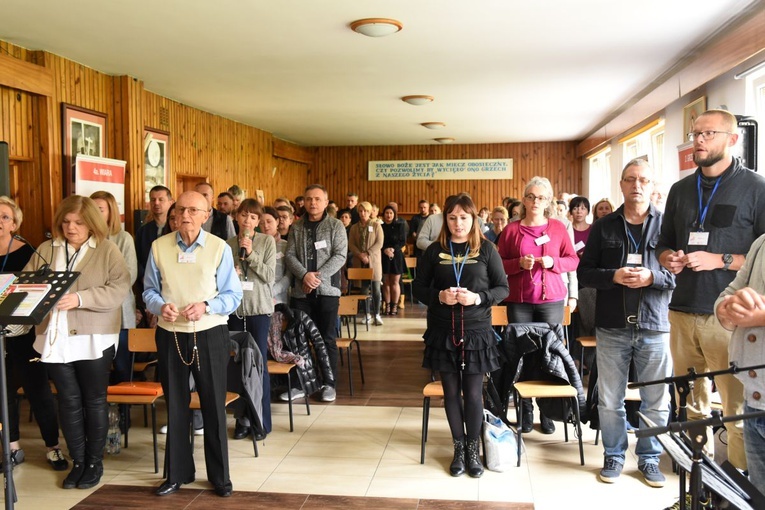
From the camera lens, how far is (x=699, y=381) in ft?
11.4

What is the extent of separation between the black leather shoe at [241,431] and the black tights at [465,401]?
1515 millimetres

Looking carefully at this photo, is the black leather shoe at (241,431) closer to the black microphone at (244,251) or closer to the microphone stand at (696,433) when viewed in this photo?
the black microphone at (244,251)

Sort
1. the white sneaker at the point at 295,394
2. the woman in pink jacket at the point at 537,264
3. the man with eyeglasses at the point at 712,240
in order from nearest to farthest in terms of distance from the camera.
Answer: the man with eyeglasses at the point at 712,240, the woman in pink jacket at the point at 537,264, the white sneaker at the point at 295,394

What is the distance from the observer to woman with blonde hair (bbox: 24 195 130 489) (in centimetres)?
345

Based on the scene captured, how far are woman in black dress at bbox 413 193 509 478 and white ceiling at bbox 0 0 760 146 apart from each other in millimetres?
2244

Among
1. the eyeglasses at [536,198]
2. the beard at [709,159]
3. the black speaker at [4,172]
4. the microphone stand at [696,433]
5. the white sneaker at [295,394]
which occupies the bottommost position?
the white sneaker at [295,394]

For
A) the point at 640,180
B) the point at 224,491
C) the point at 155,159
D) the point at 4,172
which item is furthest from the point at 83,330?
the point at 155,159

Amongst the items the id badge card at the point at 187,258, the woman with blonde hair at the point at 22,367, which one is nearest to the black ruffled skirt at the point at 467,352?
the id badge card at the point at 187,258

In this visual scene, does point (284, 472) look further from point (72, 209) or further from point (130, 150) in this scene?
point (130, 150)

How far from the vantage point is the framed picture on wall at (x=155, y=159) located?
8.22 m

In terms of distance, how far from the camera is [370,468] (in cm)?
381

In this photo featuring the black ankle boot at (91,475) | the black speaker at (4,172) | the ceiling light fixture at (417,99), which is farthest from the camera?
the ceiling light fixture at (417,99)

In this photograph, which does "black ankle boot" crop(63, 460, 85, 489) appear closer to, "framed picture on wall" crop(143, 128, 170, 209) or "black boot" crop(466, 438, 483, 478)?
"black boot" crop(466, 438, 483, 478)

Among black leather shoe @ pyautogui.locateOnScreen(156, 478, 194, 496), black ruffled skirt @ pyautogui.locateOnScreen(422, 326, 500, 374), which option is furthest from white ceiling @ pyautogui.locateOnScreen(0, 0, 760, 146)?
black leather shoe @ pyautogui.locateOnScreen(156, 478, 194, 496)
